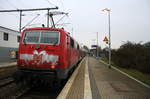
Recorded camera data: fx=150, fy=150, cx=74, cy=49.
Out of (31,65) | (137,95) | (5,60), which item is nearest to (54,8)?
(31,65)

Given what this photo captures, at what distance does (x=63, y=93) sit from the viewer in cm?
580

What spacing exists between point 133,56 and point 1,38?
684 inches

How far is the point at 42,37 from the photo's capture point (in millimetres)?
6766

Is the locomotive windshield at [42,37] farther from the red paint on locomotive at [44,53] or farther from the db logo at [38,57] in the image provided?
the db logo at [38,57]

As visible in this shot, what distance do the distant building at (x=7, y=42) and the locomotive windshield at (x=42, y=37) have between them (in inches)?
635

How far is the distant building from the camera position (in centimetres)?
2150

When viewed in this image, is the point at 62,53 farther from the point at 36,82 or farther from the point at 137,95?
the point at 137,95

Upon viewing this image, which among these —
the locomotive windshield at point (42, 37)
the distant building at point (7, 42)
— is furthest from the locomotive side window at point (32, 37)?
the distant building at point (7, 42)

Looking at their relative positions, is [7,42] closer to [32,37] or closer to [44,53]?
[32,37]

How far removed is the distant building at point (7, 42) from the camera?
21500 millimetres

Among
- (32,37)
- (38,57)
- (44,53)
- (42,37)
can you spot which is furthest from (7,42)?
(44,53)

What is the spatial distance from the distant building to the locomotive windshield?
52.9 ft

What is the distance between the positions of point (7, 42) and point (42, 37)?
60.5 ft

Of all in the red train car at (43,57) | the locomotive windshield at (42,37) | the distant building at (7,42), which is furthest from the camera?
the distant building at (7,42)
